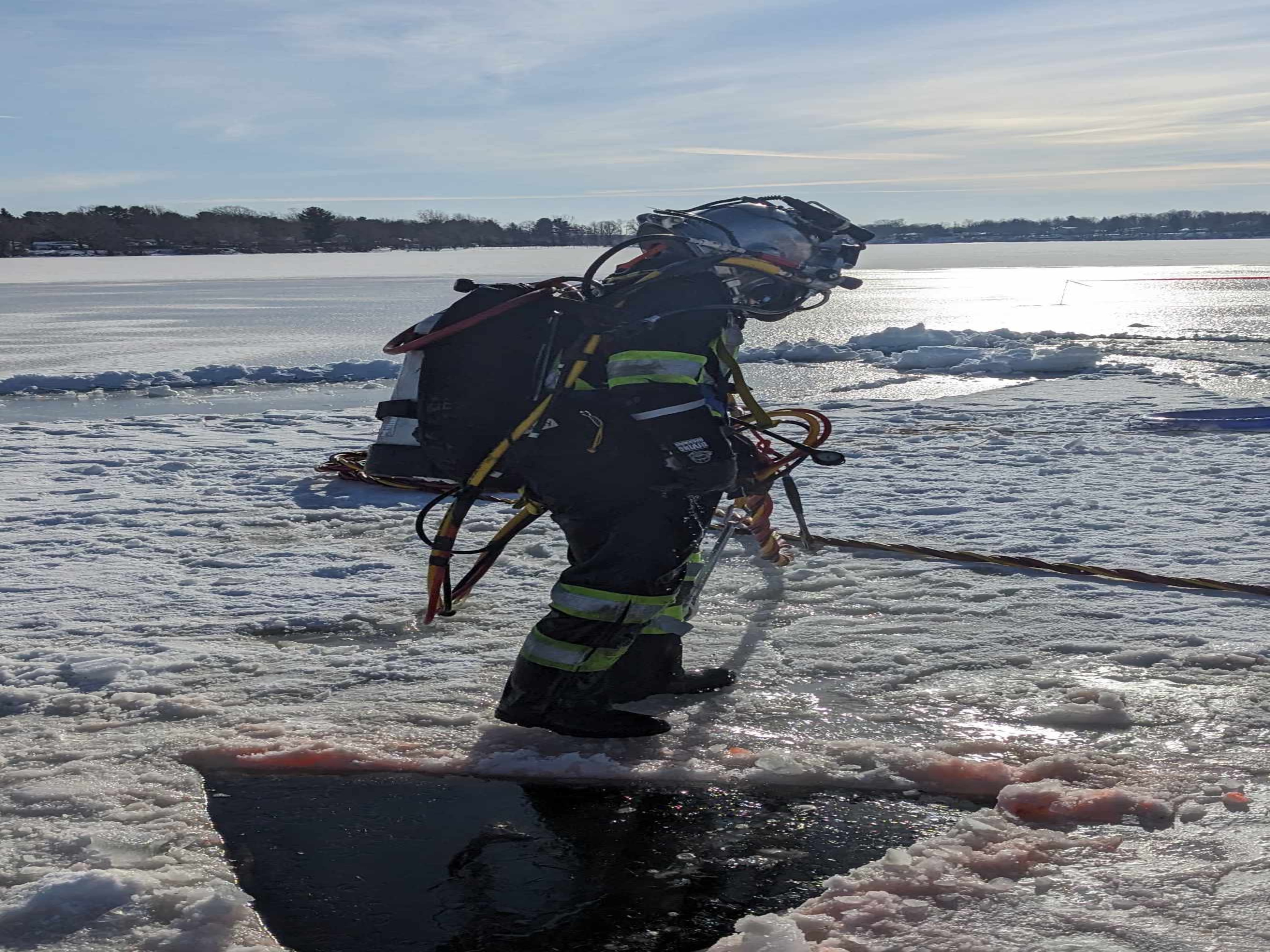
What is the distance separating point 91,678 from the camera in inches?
142

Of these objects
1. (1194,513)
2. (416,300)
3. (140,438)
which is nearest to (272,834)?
(1194,513)

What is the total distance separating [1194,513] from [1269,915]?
372 centimetres

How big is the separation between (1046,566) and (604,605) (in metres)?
2.32

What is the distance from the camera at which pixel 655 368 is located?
293 centimetres

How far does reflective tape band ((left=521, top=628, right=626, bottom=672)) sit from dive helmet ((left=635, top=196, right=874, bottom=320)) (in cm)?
98

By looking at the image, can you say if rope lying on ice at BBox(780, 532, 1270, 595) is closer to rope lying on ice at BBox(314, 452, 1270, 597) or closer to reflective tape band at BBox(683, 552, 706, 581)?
rope lying on ice at BBox(314, 452, 1270, 597)

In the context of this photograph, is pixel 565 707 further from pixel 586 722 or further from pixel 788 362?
pixel 788 362

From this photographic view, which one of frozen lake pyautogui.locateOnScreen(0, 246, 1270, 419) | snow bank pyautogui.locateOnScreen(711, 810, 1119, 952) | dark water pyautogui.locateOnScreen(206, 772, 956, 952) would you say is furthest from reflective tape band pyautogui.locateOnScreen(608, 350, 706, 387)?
frozen lake pyautogui.locateOnScreen(0, 246, 1270, 419)

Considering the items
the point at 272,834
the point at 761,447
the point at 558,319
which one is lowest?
the point at 272,834

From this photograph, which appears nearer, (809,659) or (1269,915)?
(1269,915)

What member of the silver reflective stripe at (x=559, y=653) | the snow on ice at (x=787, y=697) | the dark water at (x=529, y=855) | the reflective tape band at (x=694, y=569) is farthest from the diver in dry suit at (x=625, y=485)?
the reflective tape band at (x=694, y=569)

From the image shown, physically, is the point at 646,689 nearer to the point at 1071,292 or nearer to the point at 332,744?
the point at 332,744

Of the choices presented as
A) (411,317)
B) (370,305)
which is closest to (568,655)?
(411,317)

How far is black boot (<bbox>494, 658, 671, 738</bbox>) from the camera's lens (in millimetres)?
3094
